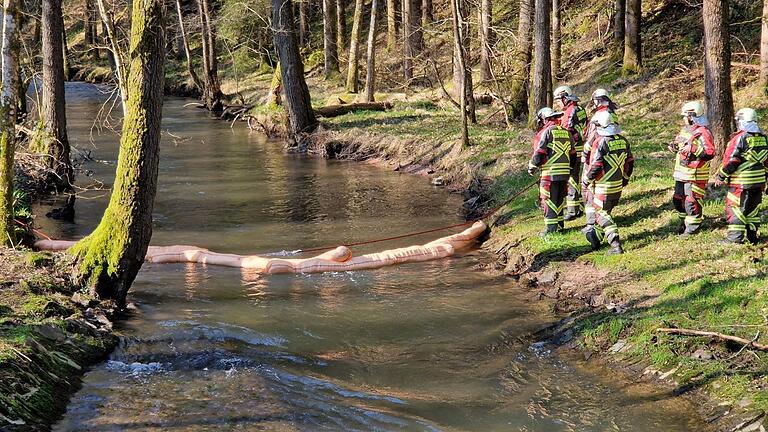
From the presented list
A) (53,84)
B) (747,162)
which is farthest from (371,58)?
(747,162)

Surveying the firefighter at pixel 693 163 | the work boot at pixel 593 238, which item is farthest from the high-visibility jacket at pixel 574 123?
the firefighter at pixel 693 163

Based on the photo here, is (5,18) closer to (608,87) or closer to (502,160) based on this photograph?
(502,160)

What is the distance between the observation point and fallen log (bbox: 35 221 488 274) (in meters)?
12.5

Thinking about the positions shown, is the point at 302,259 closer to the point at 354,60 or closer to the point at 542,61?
the point at 542,61

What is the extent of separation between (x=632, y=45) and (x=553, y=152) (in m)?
11.1

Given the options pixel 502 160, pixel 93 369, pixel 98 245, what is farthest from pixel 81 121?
pixel 93 369

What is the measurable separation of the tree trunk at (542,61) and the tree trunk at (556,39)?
14.6 feet

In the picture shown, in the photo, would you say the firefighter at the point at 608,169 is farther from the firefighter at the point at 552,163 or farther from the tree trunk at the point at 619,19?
the tree trunk at the point at 619,19

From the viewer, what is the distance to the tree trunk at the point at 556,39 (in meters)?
22.8

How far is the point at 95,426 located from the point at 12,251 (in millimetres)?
5030

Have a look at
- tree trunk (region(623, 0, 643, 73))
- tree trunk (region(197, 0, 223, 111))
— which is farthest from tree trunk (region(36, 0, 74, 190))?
tree trunk (region(197, 0, 223, 111))

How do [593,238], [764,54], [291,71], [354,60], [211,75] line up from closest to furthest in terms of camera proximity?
[593,238] → [764,54] → [291,71] → [354,60] → [211,75]

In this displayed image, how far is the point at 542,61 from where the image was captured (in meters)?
18.5

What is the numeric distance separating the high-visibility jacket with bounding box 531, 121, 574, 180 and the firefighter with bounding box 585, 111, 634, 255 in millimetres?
939
